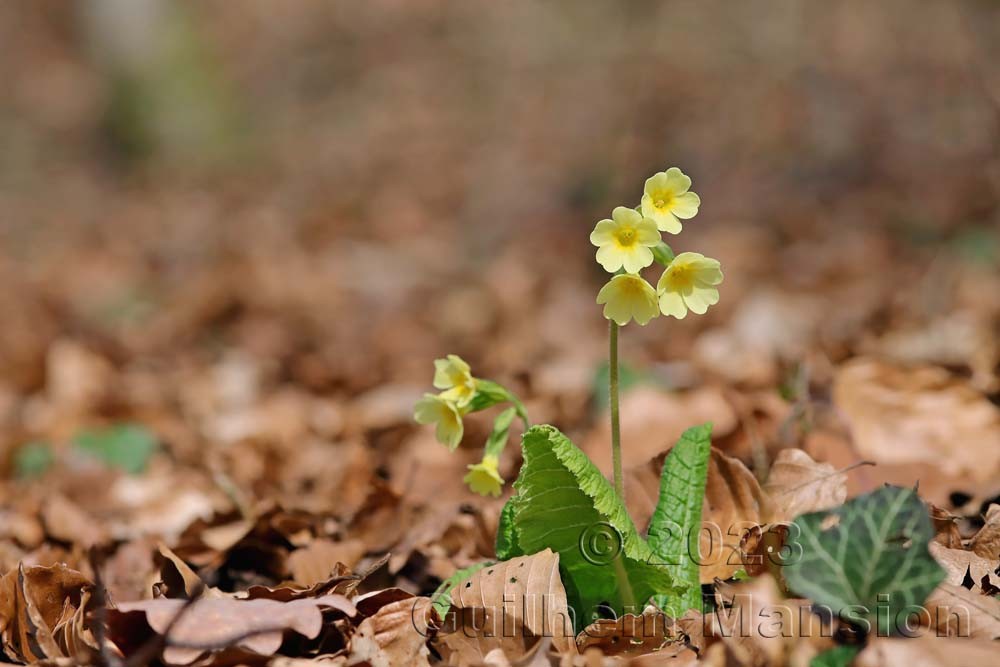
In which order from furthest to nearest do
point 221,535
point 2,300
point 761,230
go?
point 2,300
point 761,230
point 221,535

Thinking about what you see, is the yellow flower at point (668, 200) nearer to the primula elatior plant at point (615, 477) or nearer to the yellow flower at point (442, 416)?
the primula elatior plant at point (615, 477)

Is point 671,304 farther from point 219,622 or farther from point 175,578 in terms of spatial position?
point 175,578

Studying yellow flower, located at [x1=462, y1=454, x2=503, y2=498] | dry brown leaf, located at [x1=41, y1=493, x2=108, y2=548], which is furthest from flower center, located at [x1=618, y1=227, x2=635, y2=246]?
dry brown leaf, located at [x1=41, y1=493, x2=108, y2=548]

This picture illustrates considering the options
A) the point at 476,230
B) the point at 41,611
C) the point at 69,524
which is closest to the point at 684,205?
the point at 41,611

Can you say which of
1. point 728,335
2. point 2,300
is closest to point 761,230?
point 728,335

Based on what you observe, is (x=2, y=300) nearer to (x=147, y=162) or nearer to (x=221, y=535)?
(x=147, y=162)

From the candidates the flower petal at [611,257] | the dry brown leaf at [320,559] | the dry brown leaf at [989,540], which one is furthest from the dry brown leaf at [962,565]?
the dry brown leaf at [320,559]

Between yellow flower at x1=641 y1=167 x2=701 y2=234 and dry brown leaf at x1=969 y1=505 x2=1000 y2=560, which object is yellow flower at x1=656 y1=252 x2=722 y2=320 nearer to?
yellow flower at x1=641 y1=167 x2=701 y2=234
